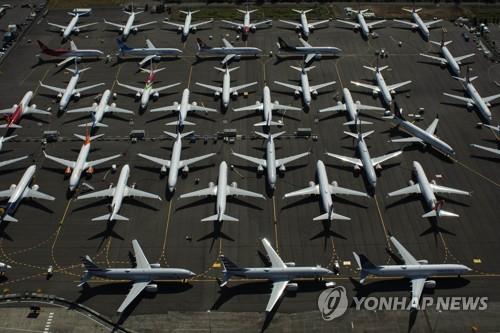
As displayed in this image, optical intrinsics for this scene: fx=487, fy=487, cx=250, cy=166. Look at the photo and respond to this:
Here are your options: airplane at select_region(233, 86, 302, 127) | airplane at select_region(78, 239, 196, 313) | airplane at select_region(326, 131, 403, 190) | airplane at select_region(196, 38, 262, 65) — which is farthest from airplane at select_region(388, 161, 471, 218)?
airplane at select_region(196, 38, 262, 65)

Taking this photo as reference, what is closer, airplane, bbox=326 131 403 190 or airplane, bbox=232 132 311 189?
airplane, bbox=232 132 311 189

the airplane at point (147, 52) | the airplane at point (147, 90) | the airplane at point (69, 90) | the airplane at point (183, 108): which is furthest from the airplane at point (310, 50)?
the airplane at point (69, 90)

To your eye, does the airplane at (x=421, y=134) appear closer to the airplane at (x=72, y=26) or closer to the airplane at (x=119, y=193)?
the airplane at (x=119, y=193)

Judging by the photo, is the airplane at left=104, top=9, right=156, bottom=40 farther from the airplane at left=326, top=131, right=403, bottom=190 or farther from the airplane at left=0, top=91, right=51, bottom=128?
the airplane at left=326, top=131, right=403, bottom=190

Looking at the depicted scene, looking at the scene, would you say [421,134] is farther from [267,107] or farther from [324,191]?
[267,107]

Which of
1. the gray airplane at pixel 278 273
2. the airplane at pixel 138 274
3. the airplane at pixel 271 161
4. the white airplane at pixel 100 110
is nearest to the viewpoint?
the gray airplane at pixel 278 273

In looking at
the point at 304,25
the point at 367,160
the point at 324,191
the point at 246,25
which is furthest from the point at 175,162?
the point at 304,25
